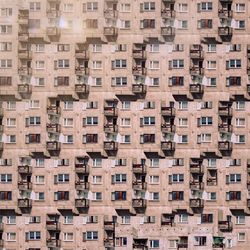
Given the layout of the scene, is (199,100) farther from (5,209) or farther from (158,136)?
(5,209)

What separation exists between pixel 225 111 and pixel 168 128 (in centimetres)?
568

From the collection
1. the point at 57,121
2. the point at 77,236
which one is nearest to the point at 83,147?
the point at 57,121

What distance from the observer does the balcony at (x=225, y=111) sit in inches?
3174

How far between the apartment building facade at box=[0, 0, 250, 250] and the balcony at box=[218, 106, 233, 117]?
0.10m

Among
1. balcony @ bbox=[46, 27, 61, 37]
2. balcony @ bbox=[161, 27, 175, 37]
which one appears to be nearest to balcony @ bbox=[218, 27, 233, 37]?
balcony @ bbox=[161, 27, 175, 37]

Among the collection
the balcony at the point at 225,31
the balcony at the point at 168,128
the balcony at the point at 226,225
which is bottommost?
the balcony at the point at 226,225

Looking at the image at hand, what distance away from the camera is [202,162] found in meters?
80.8

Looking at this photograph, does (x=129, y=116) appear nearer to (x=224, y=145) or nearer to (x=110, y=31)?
(x=110, y=31)

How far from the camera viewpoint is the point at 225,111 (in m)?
80.7

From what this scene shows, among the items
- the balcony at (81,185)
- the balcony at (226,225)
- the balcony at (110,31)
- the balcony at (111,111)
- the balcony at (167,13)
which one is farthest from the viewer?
the balcony at (226,225)

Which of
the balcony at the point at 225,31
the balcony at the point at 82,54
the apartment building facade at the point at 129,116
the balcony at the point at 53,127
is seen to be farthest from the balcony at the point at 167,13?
the balcony at the point at 53,127

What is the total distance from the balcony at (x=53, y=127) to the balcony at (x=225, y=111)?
15.4 meters

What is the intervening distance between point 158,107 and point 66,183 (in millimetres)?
11415

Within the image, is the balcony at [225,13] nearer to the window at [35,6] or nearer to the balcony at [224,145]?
the balcony at [224,145]
